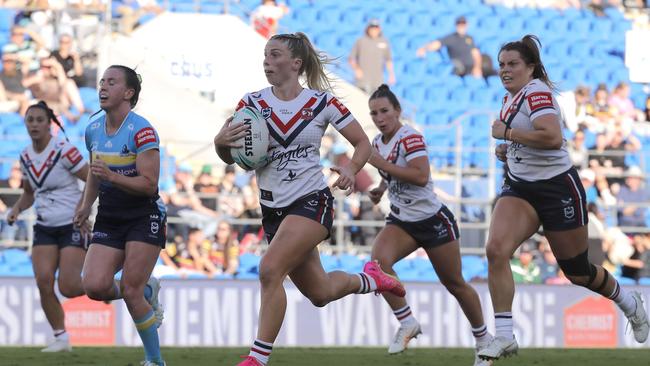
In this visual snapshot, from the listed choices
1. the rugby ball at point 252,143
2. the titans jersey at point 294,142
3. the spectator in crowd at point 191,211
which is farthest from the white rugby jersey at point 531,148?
the spectator in crowd at point 191,211

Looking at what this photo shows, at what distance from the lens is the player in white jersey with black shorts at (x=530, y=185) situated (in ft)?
27.6

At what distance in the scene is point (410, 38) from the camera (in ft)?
78.5

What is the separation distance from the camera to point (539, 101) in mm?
8469

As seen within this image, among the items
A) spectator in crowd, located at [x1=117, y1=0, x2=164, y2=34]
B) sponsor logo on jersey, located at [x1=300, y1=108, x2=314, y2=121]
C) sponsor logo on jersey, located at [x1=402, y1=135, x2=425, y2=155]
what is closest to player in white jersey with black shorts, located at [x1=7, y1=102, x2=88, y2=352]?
sponsor logo on jersey, located at [x1=402, y1=135, x2=425, y2=155]

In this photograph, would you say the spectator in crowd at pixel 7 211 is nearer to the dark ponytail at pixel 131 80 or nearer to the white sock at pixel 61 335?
the white sock at pixel 61 335

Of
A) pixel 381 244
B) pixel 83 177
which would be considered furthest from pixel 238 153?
pixel 83 177

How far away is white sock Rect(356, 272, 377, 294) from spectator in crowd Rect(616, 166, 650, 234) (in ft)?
36.1

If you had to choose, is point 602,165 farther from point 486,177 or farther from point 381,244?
point 381,244

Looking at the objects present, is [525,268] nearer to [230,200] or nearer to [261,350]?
[230,200]

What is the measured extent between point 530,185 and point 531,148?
0.85 feet

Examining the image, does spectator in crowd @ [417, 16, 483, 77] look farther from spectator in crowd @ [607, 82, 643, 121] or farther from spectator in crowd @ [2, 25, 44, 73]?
spectator in crowd @ [2, 25, 44, 73]

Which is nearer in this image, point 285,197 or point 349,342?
point 285,197

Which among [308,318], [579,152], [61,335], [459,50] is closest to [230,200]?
[308,318]

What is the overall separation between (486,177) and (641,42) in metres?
7.17
